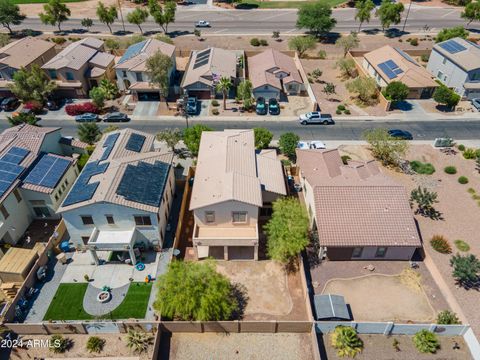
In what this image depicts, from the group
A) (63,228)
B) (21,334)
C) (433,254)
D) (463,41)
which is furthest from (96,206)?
(463,41)

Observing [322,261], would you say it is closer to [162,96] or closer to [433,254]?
[433,254]

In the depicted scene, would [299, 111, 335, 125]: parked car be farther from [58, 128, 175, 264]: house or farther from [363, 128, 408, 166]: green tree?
[58, 128, 175, 264]: house

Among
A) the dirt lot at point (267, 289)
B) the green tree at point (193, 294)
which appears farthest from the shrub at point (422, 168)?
the green tree at point (193, 294)

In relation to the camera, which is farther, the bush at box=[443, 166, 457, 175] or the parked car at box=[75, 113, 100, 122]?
the parked car at box=[75, 113, 100, 122]

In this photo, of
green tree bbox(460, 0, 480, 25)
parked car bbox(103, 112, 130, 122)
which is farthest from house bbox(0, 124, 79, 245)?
green tree bbox(460, 0, 480, 25)

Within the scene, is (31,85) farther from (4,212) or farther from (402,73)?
(402,73)

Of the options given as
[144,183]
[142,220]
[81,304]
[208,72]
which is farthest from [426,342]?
[208,72]
